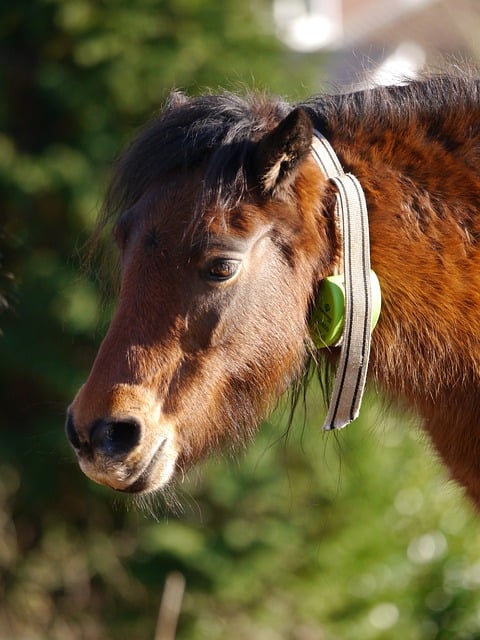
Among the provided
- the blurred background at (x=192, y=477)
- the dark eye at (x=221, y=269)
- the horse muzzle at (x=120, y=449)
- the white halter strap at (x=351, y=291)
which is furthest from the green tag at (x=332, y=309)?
the blurred background at (x=192, y=477)

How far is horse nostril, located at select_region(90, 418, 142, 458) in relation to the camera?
245 centimetres

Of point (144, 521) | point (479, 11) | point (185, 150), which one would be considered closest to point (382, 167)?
point (185, 150)

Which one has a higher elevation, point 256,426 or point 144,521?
point 256,426

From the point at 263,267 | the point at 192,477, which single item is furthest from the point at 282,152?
the point at 192,477

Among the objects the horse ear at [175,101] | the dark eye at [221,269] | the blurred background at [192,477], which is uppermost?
the horse ear at [175,101]

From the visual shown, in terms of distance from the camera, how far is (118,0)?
213 inches

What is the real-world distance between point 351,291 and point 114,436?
734 mm

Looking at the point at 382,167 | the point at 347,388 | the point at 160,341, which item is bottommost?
the point at 347,388

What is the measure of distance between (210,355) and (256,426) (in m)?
0.35

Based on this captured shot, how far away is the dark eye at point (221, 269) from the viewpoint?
2.58 m

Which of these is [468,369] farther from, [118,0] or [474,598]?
[118,0]

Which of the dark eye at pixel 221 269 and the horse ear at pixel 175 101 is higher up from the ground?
the horse ear at pixel 175 101

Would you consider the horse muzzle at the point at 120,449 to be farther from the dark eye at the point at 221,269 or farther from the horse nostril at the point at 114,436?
the dark eye at the point at 221,269

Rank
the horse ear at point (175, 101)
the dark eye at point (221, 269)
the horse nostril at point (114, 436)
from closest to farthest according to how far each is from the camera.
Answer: the horse nostril at point (114, 436) → the dark eye at point (221, 269) → the horse ear at point (175, 101)
